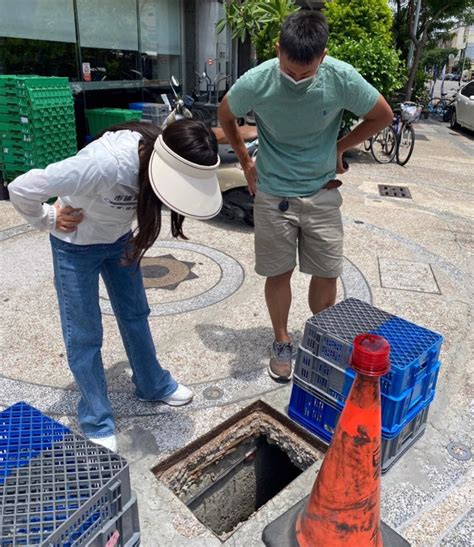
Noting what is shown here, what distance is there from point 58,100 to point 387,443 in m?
5.38

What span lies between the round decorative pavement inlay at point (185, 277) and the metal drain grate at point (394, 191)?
134 inches

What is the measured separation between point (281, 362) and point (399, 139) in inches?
287

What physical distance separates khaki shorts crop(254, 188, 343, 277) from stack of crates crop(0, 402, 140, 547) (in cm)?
150

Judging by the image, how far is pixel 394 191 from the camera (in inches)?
285

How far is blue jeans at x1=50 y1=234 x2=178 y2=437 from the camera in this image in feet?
6.73

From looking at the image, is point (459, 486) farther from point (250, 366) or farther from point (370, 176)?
point (370, 176)

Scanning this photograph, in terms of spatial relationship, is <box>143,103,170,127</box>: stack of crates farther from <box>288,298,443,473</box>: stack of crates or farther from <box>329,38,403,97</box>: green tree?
<box>288,298,443,473</box>: stack of crates

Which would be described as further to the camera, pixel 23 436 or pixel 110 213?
pixel 110 213

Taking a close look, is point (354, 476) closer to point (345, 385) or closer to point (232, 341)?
point (345, 385)

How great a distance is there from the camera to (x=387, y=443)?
7.27 feet

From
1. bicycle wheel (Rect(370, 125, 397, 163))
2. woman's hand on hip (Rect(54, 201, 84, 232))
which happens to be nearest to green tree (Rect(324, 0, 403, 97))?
bicycle wheel (Rect(370, 125, 397, 163))

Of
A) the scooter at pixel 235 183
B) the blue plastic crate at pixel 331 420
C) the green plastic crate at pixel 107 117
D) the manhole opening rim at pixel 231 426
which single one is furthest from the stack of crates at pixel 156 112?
the blue plastic crate at pixel 331 420

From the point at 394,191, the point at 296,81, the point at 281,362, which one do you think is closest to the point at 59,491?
the point at 281,362

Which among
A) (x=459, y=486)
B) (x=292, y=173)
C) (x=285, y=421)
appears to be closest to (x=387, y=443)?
(x=459, y=486)
